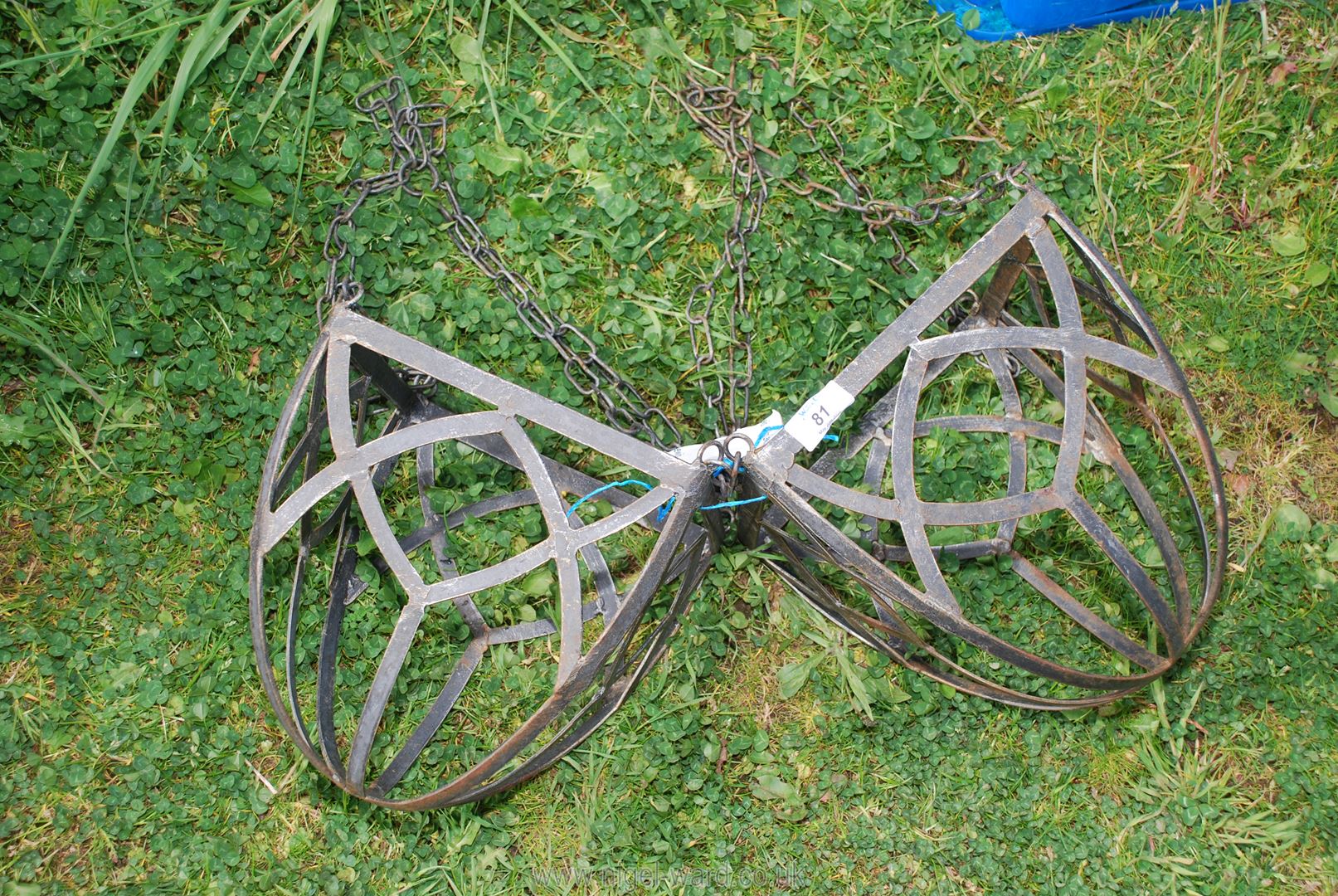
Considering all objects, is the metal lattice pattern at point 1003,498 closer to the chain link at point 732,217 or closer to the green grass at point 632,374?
the green grass at point 632,374

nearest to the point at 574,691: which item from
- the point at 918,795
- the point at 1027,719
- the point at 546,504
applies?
the point at 546,504

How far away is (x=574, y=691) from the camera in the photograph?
8.13ft

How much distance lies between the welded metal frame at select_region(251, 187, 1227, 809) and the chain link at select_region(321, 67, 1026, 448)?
0.40m

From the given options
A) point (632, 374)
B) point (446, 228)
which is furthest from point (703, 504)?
point (446, 228)

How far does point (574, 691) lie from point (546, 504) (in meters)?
0.43

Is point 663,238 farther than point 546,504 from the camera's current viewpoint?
Yes

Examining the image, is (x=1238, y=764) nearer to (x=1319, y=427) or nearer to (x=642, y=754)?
(x=1319, y=427)

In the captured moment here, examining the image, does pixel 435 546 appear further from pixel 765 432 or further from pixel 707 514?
pixel 765 432

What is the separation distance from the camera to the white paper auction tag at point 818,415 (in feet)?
8.27

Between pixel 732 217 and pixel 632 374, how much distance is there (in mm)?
608

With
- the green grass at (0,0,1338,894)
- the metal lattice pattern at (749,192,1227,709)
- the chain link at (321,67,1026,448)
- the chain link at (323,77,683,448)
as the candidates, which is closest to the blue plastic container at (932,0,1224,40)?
Answer: the green grass at (0,0,1338,894)

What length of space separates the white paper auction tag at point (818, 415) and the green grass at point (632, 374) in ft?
2.53

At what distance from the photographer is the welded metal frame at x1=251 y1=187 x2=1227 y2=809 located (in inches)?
96.8

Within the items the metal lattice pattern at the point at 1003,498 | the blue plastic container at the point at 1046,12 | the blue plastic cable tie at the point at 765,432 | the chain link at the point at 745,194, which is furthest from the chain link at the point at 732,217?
the blue plastic container at the point at 1046,12
